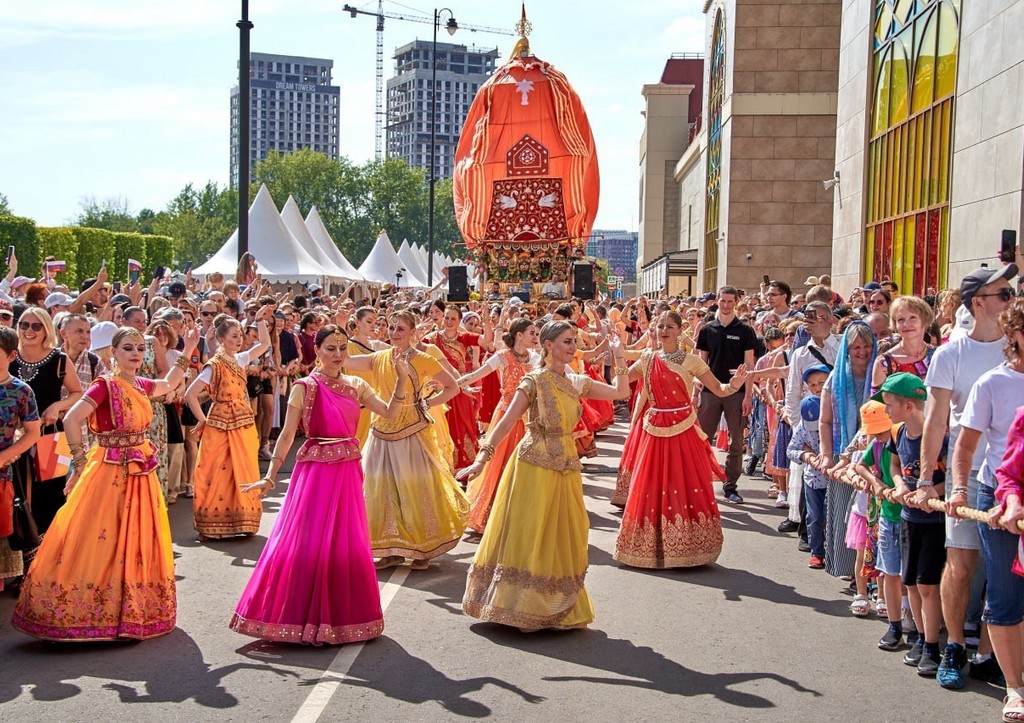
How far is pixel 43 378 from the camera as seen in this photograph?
7.66 metres

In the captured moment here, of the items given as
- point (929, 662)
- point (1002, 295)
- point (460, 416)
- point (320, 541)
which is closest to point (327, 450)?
point (320, 541)

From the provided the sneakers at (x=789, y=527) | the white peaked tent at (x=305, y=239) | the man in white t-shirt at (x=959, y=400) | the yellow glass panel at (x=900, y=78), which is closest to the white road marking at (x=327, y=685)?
the man in white t-shirt at (x=959, y=400)

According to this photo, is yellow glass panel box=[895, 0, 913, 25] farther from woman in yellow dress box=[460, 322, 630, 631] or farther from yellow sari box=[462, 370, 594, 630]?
yellow sari box=[462, 370, 594, 630]

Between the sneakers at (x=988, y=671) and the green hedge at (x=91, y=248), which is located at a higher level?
the green hedge at (x=91, y=248)

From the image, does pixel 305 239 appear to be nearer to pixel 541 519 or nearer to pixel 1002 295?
pixel 541 519

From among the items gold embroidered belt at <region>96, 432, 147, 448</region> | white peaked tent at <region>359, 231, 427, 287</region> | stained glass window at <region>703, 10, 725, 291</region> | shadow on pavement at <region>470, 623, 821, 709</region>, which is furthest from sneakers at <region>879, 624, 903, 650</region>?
white peaked tent at <region>359, 231, 427, 287</region>

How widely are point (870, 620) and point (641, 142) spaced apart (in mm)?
80650

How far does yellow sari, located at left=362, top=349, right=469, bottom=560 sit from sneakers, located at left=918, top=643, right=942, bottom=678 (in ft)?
12.0

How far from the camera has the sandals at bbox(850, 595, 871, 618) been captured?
23.8 feet

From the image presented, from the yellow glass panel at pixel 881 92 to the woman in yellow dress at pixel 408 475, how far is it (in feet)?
53.4

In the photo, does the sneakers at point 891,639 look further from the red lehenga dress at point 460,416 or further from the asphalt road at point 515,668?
the red lehenga dress at point 460,416

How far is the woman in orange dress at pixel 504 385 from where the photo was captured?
9758 mm

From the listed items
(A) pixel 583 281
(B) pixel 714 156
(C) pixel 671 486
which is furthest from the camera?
(B) pixel 714 156

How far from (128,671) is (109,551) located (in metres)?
0.84
